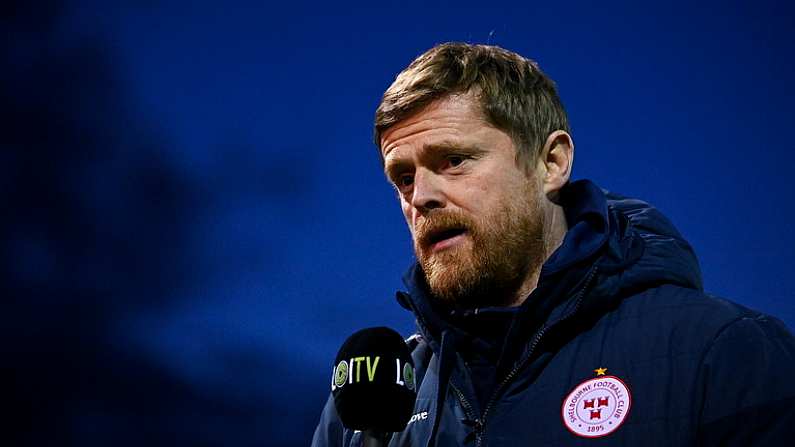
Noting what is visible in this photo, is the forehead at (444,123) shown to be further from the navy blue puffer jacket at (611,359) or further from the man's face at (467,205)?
the navy blue puffer jacket at (611,359)

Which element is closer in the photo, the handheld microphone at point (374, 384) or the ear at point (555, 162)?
the handheld microphone at point (374, 384)

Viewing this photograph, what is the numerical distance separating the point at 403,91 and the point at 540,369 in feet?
4.84

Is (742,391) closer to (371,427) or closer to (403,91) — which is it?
(371,427)

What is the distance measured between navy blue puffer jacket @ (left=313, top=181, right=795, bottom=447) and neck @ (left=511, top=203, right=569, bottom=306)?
0.11m

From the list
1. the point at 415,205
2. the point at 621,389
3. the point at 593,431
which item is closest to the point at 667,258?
the point at 621,389

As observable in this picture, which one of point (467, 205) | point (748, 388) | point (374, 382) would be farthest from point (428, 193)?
point (748, 388)

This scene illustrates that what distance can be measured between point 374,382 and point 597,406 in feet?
A: 2.56

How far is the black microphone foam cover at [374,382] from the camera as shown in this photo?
7.57 feet

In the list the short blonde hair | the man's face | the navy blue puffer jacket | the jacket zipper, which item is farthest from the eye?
the jacket zipper

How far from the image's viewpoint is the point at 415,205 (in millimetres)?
3156

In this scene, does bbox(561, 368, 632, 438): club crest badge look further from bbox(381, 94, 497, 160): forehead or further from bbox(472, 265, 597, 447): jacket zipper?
bbox(381, 94, 497, 160): forehead

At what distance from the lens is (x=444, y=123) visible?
3.26 meters

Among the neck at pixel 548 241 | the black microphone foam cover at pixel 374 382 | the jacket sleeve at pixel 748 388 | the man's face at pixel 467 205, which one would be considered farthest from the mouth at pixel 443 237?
the jacket sleeve at pixel 748 388

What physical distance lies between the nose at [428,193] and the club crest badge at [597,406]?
974 millimetres
